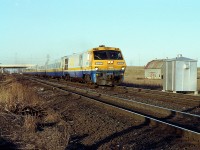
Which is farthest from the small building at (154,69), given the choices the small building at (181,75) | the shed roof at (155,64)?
the small building at (181,75)

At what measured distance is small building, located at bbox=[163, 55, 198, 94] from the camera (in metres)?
18.4

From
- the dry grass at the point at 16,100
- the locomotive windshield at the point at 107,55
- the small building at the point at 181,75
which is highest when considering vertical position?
the locomotive windshield at the point at 107,55

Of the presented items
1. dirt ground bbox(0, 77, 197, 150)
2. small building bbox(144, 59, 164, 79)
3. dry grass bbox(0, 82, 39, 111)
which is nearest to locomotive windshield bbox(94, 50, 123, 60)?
dry grass bbox(0, 82, 39, 111)

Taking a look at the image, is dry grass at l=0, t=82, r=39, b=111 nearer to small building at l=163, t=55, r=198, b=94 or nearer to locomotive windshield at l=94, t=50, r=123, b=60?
locomotive windshield at l=94, t=50, r=123, b=60

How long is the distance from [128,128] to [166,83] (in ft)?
37.3

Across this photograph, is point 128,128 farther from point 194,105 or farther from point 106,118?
point 194,105

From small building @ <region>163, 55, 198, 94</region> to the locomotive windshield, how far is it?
14.8 feet

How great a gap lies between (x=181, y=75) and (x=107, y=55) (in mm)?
5894

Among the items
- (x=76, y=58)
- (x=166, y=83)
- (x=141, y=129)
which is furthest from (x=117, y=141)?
(x=76, y=58)

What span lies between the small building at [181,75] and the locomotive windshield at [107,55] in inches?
178

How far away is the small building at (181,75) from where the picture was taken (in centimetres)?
1836

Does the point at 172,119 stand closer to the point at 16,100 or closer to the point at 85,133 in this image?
the point at 85,133

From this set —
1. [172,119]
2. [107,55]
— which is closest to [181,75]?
[107,55]

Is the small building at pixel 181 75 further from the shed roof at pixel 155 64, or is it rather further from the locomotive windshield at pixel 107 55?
the shed roof at pixel 155 64
